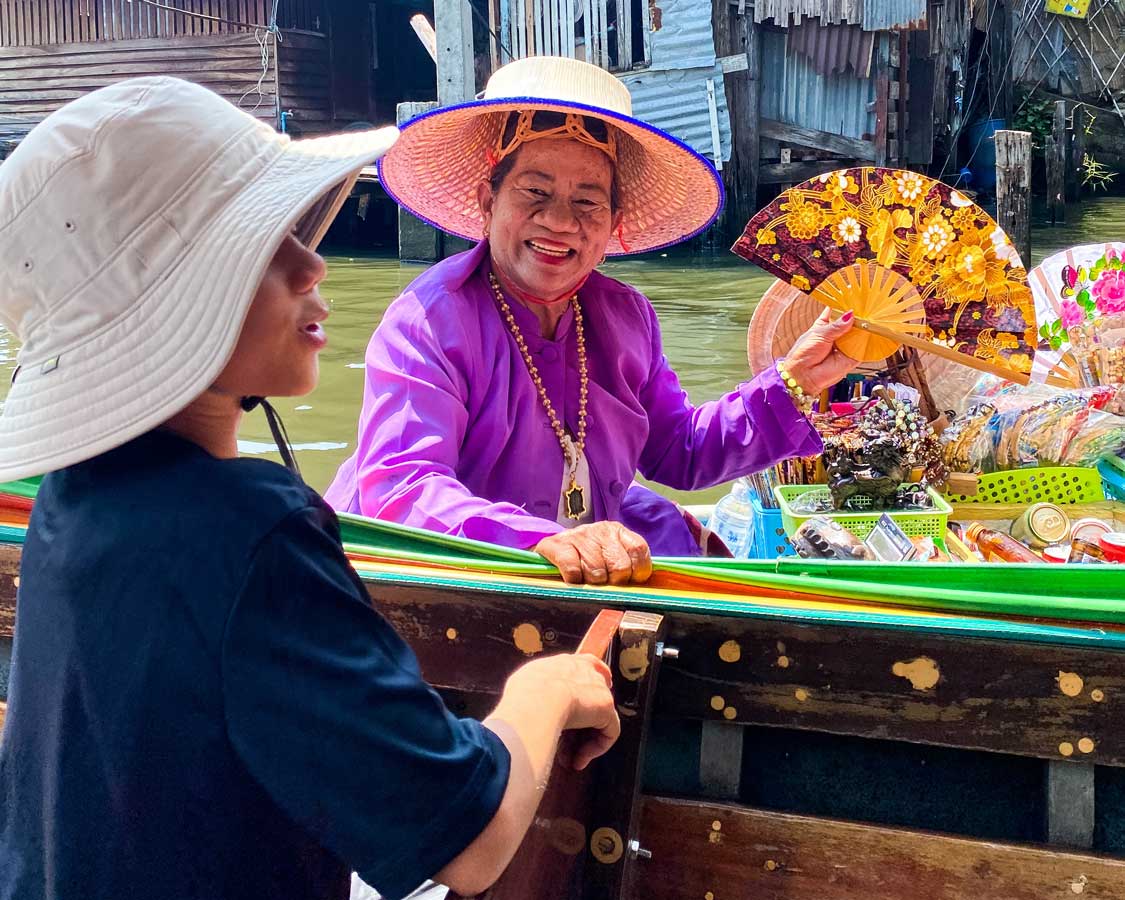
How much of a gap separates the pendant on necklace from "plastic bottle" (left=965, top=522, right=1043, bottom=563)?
3.04 feet

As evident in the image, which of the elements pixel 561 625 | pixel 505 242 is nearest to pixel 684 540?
pixel 505 242

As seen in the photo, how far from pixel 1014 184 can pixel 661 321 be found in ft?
8.34

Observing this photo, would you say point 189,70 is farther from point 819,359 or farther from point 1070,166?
point 819,359

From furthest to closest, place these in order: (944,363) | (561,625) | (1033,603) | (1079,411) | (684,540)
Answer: (944,363), (1079,411), (684,540), (561,625), (1033,603)

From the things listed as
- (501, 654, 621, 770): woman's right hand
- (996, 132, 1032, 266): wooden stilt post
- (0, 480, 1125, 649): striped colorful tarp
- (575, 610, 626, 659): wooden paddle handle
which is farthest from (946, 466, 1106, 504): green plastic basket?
(996, 132, 1032, 266): wooden stilt post

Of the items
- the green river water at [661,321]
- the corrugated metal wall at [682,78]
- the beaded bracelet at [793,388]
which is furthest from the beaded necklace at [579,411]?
the corrugated metal wall at [682,78]

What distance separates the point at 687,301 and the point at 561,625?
299 inches

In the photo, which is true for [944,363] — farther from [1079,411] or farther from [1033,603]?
[1033,603]

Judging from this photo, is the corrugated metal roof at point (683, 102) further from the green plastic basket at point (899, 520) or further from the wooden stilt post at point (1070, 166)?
the green plastic basket at point (899, 520)

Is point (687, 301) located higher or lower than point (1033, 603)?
lower

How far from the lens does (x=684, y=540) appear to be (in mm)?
2617

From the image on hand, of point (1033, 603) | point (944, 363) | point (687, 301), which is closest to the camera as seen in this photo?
point (1033, 603)

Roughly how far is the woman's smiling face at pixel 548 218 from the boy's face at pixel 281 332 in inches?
48.9

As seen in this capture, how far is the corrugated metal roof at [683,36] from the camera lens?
415 inches
